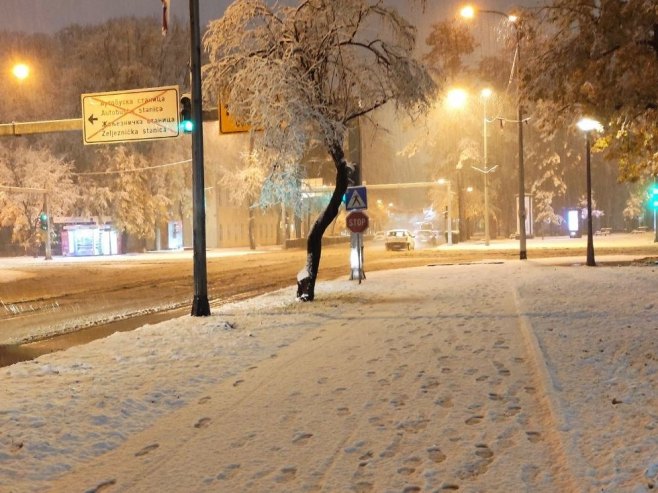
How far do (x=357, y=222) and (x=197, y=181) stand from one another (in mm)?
6077

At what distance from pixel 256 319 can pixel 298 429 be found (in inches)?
278

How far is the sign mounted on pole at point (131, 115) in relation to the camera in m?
18.3

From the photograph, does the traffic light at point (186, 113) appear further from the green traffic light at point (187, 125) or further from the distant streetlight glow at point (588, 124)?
the distant streetlight glow at point (588, 124)

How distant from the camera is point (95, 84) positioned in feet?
160

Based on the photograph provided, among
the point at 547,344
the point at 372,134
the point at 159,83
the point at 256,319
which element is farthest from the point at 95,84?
the point at 547,344

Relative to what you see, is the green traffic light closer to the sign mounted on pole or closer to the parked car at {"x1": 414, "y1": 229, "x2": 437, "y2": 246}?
the sign mounted on pole

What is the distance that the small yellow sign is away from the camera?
1536 cm

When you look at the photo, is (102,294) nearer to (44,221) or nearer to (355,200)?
(355,200)

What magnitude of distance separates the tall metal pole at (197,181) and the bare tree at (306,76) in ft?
4.61

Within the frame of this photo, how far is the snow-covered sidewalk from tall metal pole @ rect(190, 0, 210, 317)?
3.70 feet

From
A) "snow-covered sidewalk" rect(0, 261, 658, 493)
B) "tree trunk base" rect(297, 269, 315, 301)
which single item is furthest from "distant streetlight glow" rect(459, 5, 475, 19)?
"snow-covered sidewalk" rect(0, 261, 658, 493)

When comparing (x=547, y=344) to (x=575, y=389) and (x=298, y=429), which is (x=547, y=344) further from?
(x=298, y=429)

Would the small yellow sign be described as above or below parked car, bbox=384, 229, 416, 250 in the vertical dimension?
above

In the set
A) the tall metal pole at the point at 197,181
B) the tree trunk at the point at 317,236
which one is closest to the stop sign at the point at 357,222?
the tree trunk at the point at 317,236
